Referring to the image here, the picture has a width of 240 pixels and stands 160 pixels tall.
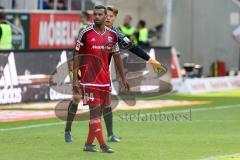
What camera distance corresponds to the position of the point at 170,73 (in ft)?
82.1

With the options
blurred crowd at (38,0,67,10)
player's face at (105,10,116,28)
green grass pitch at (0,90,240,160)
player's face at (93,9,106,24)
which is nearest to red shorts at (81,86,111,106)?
green grass pitch at (0,90,240,160)

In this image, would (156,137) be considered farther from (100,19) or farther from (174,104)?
(174,104)

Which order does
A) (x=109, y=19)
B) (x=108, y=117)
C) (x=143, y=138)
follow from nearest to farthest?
(x=109, y=19)
(x=108, y=117)
(x=143, y=138)

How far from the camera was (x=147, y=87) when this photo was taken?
23.6 m

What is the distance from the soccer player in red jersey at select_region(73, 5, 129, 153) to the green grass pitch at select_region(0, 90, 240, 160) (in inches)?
13.5

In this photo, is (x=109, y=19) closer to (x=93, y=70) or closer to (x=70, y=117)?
(x=93, y=70)

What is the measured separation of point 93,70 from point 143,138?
233cm

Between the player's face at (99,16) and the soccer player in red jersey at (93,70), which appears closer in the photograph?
the player's face at (99,16)

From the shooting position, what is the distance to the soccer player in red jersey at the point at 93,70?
40.9ft

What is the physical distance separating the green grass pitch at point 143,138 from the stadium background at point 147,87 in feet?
0.05

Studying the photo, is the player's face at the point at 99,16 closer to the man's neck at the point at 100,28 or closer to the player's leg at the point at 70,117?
the man's neck at the point at 100,28

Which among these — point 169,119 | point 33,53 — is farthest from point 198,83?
point 169,119

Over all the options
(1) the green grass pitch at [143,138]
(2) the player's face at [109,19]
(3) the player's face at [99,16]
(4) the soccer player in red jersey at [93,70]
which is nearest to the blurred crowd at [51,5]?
(1) the green grass pitch at [143,138]

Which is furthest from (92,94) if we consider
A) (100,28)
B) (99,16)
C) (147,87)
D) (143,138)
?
(147,87)
